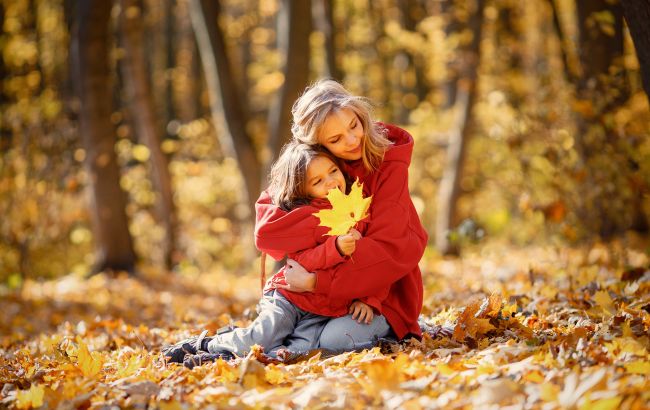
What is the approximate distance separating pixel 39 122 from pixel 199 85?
1107 cm

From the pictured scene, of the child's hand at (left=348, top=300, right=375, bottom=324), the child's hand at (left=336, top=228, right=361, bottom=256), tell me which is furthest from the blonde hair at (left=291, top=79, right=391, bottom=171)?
the child's hand at (left=348, top=300, right=375, bottom=324)

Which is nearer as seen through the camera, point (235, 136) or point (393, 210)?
point (393, 210)

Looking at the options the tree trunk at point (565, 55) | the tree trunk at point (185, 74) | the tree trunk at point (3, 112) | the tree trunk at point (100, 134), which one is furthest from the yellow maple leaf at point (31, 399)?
the tree trunk at point (185, 74)

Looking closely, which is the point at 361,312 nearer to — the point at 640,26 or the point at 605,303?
the point at 605,303

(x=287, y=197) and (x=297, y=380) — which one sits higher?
(x=287, y=197)

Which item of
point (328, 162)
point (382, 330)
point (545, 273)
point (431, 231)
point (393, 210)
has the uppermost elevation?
point (328, 162)

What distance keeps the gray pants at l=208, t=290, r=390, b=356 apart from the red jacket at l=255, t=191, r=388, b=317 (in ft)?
0.19

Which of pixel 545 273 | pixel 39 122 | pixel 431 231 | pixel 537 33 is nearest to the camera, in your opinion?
pixel 545 273

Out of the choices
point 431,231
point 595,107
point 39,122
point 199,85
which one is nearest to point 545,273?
point 595,107

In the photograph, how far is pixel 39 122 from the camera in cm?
1030

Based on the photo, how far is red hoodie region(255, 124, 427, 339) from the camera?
341cm

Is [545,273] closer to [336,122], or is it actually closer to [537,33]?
[336,122]

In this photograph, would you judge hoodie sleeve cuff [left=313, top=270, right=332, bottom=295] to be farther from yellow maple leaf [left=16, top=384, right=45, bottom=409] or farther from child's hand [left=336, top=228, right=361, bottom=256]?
yellow maple leaf [left=16, top=384, right=45, bottom=409]

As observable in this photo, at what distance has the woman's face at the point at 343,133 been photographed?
3.54 meters
